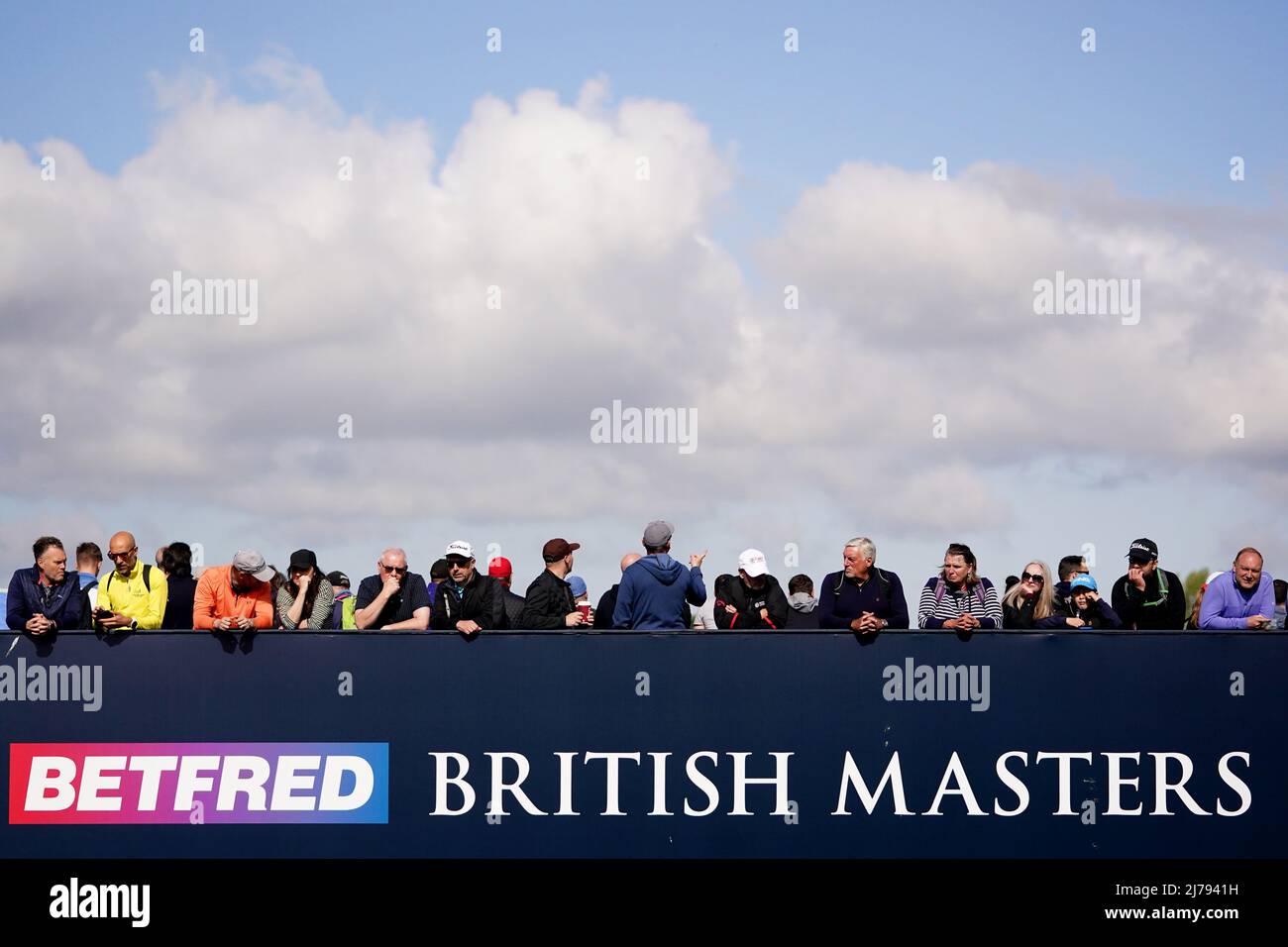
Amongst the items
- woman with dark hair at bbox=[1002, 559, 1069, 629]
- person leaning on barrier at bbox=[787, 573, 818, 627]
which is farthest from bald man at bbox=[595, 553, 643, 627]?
woman with dark hair at bbox=[1002, 559, 1069, 629]

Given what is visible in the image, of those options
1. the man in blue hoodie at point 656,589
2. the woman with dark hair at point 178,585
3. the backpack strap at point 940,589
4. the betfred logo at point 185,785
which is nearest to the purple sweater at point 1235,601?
the backpack strap at point 940,589

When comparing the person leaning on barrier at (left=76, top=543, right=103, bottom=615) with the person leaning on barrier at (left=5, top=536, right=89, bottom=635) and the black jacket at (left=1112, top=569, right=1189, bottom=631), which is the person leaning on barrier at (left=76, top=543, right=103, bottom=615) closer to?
the person leaning on barrier at (left=5, top=536, right=89, bottom=635)

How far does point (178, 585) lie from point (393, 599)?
5.76 ft

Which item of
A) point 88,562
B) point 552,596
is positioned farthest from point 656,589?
point 88,562

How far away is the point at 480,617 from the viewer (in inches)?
408

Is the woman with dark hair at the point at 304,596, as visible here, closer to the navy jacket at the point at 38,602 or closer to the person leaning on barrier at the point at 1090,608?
the navy jacket at the point at 38,602

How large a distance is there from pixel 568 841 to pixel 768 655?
1.81 meters

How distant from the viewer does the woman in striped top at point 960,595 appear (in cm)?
1027

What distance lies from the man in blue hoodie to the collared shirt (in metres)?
3.21

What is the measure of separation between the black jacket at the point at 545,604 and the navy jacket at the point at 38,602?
3.12 meters

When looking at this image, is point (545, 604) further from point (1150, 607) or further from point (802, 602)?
point (1150, 607)
